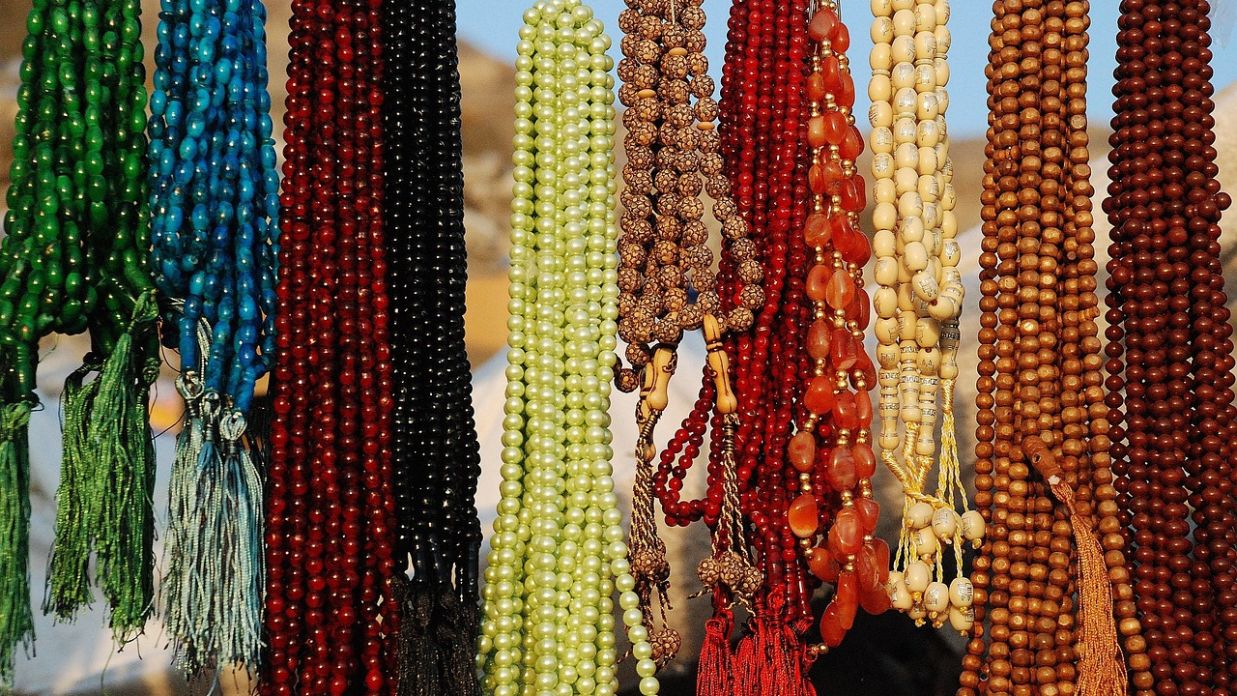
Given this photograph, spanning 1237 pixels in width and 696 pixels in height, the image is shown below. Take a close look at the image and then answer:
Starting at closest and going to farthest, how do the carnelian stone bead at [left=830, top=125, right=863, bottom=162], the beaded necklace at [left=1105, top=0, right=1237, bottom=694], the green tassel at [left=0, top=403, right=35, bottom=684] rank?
the green tassel at [left=0, top=403, right=35, bottom=684]
the beaded necklace at [left=1105, top=0, right=1237, bottom=694]
the carnelian stone bead at [left=830, top=125, right=863, bottom=162]

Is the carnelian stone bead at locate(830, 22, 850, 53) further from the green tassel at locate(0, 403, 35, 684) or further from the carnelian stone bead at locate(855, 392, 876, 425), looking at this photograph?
the green tassel at locate(0, 403, 35, 684)

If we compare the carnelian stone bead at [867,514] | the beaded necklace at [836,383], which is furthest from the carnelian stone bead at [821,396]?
the carnelian stone bead at [867,514]

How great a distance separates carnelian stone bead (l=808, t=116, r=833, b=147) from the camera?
1.24m

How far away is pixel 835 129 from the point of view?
1234 mm

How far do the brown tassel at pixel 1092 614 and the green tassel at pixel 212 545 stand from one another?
79 cm

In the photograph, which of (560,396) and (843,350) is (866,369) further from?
(560,396)

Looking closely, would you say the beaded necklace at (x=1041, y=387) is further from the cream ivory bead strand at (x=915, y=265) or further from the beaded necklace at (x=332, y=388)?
the beaded necklace at (x=332, y=388)

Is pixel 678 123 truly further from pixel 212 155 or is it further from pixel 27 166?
pixel 27 166

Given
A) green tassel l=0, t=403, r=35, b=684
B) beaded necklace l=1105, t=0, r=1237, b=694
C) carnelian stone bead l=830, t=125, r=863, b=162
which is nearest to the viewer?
green tassel l=0, t=403, r=35, b=684

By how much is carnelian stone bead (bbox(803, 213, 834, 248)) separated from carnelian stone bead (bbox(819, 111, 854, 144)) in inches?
3.3

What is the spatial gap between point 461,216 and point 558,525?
342 millimetres

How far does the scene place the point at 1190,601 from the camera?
114 centimetres

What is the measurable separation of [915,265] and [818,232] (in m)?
0.11

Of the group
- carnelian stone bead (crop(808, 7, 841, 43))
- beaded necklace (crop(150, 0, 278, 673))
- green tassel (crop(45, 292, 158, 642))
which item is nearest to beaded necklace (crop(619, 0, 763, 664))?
carnelian stone bead (crop(808, 7, 841, 43))
